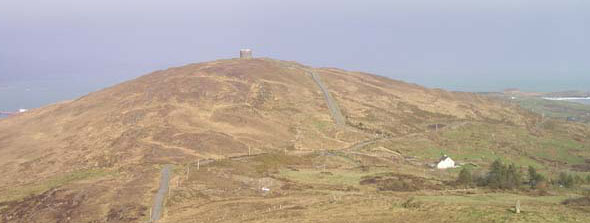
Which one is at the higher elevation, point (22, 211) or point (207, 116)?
point (207, 116)

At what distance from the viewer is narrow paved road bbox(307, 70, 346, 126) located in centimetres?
9809

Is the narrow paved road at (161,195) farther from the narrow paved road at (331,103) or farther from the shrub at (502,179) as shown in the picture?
the narrow paved road at (331,103)

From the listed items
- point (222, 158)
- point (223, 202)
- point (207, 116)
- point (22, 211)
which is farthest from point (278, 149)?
point (22, 211)

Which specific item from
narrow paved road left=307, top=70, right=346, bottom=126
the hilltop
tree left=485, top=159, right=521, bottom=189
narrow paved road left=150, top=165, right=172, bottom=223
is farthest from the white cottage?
narrow paved road left=150, top=165, right=172, bottom=223

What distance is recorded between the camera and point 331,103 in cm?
10906

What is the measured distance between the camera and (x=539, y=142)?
97.6m

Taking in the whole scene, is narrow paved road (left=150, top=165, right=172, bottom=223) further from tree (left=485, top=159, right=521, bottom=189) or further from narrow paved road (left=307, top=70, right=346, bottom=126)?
narrow paved road (left=307, top=70, right=346, bottom=126)

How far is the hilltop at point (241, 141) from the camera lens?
47.8m

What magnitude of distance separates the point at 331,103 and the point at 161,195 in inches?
2596

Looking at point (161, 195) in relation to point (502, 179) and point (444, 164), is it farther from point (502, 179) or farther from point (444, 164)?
point (444, 164)

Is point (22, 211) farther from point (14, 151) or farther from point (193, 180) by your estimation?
point (14, 151)

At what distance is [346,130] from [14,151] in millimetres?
54601

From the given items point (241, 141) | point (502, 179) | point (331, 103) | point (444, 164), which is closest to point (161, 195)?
point (241, 141)

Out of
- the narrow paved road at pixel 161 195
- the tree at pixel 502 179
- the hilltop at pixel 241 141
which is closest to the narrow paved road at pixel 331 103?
the hilltop at pixel 241 141
